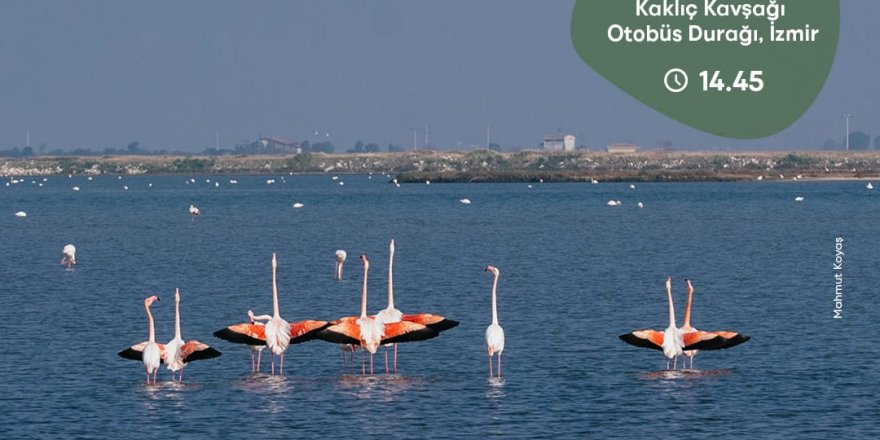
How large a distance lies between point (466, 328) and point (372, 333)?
8.31 metres

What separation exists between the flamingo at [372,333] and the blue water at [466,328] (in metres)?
0.84

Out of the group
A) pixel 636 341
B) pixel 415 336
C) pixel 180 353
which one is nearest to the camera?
pixel 180 353

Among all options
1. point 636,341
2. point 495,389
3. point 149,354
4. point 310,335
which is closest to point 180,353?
point 149,354

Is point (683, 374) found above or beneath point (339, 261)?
beneath

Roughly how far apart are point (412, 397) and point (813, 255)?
37697 millimetres

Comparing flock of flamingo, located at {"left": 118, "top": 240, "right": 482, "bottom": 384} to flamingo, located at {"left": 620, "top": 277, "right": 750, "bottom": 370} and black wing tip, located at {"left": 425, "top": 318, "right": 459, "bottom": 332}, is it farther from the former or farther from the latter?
flamingo, located at {"left": 620, "top": 277, "right": 750, "bottom": 370}

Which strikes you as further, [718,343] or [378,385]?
[718,343]

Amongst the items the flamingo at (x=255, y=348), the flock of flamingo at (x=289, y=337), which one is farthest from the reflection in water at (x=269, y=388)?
the flock of flamingo at (x=289, y=337)

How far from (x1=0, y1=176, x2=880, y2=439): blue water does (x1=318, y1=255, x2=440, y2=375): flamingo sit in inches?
33.1

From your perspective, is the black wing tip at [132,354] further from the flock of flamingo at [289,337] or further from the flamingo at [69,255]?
Answer: the flamingo at [69,255]

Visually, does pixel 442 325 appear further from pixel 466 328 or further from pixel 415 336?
pixel 466 328

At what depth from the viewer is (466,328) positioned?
124 feet

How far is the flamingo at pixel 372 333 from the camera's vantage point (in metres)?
29.4

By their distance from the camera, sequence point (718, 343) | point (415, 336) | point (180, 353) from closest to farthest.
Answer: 1. point (180, 353)
2. point (415, 336)
3. point (718, 343)
